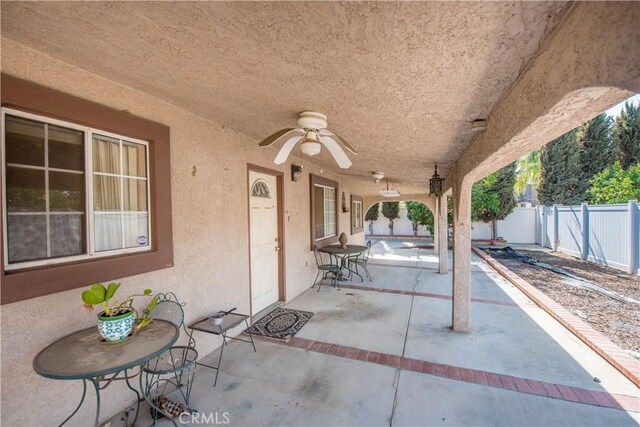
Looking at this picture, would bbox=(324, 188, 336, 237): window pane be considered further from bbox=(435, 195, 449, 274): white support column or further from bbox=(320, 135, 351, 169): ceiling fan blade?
bbox=(320, 135, 351, 169): ceiling fan blade

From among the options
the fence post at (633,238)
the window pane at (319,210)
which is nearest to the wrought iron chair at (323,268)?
the window pane at (319,210)

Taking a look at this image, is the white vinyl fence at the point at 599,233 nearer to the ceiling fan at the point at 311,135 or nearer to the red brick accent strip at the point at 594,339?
the red brick accent strip at the point at 594,339

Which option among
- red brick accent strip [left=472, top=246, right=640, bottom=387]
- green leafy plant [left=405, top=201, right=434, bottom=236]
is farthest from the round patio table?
green leafy plant [left=405, top=201, right=434, bottom=236]

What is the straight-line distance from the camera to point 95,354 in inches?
69.5

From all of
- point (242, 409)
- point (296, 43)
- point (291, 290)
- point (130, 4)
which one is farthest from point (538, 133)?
point (291, 290)

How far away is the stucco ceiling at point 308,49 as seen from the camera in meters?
1.26

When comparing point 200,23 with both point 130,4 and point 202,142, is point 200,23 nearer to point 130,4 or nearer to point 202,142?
point 130,4

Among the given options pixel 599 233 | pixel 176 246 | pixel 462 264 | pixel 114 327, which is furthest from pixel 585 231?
pixel 114 327

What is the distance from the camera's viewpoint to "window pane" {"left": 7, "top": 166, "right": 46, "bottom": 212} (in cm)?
176

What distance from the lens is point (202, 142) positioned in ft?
10.4

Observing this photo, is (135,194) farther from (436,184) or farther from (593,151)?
(593,151)

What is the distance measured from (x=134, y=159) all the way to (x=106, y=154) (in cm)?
24

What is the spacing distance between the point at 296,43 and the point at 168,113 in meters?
1.88

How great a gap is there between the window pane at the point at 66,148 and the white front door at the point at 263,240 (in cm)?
220
